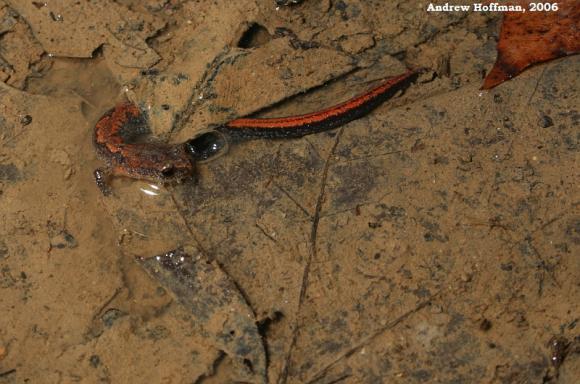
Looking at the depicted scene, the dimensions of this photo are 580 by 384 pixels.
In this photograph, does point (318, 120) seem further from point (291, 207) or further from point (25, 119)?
point (25, 119)

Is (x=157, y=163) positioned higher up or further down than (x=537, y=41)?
further down

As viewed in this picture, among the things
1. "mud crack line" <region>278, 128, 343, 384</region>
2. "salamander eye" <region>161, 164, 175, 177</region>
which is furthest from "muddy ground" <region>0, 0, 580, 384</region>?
"salamander eye" <region>161, 164, 175, 177</region>

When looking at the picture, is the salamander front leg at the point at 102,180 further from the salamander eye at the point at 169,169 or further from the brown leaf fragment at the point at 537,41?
the brown leaf fragment at the point at 537,41

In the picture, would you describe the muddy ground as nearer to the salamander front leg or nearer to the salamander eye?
the salamander front leg

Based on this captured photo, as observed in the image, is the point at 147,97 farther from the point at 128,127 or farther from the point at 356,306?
the point at 356,306

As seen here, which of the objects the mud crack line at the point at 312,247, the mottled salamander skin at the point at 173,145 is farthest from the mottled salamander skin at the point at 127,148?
the mud crack line at the point at 312,247

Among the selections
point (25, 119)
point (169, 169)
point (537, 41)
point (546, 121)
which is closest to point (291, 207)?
point (169, 169)
